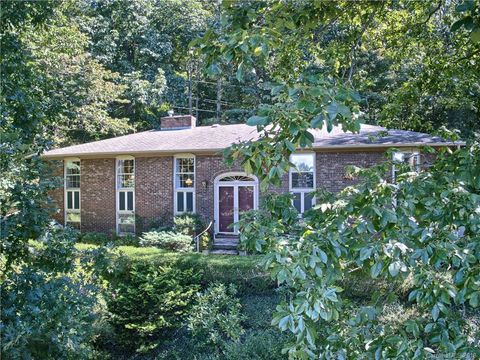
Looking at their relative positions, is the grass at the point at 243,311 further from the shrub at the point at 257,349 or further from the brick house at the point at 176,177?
the brick house at the point at 176,177

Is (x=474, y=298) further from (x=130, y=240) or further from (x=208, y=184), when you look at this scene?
(x=130, y=240)

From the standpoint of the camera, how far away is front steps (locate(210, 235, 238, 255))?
13531 mm

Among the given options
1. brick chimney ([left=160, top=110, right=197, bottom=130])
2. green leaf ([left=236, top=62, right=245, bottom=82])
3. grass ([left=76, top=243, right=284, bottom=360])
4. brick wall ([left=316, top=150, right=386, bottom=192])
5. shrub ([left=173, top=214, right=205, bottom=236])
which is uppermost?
brick chimney ([left=160, top=110, right=197, bottom=130])

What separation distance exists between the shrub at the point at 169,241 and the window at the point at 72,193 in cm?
502

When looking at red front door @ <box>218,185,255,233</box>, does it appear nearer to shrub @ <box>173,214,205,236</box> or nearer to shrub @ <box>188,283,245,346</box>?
shrub @ <box>173,214,205,236</box>

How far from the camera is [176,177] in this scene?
1512 centimetres

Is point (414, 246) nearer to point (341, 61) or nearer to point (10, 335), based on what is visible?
point (10, 335)

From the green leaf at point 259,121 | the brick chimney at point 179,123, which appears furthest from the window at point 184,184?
the green leaf at point 259,121

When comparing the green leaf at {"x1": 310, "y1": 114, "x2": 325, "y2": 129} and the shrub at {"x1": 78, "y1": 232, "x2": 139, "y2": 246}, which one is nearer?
the green leaf at {"x1": 310, "y1": 114, "x2": 325, "y2": 129}

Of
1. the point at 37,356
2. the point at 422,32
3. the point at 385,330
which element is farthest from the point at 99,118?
the point at 385,330

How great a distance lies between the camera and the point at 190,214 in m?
14.5

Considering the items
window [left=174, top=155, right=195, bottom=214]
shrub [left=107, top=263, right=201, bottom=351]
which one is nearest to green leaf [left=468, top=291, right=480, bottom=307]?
shrub [left=107, top=263, right=201, bottom=351]

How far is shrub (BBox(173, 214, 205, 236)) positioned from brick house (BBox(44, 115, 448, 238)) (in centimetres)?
44

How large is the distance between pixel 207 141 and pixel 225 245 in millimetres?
3737
